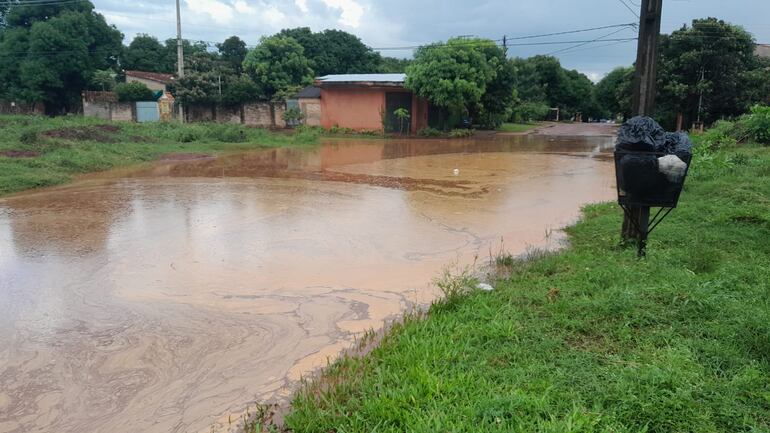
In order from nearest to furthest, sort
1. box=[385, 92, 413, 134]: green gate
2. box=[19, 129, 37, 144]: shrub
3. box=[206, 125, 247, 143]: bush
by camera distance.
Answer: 1. box=[19, 129, 37, 144]: shrub
2. box=[206, 125, 247, 143]: bush
3. box=[385, 92, 413, 134]: green gate

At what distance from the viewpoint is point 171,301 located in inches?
211

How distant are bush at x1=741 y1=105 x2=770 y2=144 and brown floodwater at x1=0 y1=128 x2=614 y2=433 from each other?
4.52m

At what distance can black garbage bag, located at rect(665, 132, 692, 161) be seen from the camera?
4.81 meters

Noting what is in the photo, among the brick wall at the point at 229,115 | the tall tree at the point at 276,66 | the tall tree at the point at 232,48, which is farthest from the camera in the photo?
the tall tree at the point at 232,48

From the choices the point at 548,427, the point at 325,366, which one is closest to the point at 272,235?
the point at 325,366

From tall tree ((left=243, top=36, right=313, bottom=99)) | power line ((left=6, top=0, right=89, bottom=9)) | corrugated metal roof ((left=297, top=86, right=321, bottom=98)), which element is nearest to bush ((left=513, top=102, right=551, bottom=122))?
tall tree ((left=243, top=36, right=313, bottom=99))

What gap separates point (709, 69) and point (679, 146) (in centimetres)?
2222

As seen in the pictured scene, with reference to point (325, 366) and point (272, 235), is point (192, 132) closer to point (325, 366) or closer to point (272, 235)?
point (272, 235)

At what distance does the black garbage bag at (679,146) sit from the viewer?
4.81 m

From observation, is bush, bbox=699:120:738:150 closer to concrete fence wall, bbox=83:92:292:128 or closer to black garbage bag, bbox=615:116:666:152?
black garbage bag, bbox=615:116:666:152

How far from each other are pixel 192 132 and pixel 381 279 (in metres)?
17.6

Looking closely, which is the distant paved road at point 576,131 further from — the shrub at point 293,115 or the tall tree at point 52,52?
the tall tree at point 52,52

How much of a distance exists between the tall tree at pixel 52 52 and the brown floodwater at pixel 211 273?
24.2 meters

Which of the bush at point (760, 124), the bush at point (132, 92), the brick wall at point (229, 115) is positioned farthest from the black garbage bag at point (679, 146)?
the bush at point (132, 92)
